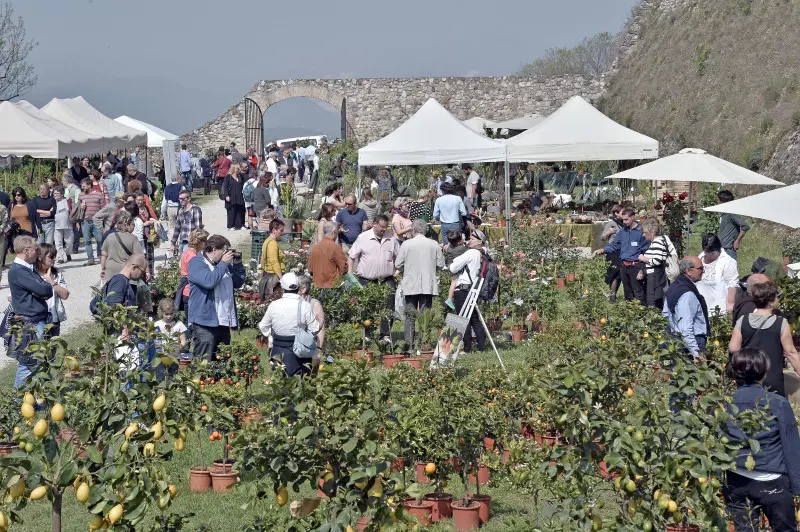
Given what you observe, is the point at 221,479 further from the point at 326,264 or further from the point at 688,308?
the point at 326,264

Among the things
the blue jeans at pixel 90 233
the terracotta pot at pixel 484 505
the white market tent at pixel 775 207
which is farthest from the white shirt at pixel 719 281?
the blue jeans at pixel 90 233

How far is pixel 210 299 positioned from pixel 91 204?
919 centimetres

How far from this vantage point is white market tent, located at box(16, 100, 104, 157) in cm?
2103

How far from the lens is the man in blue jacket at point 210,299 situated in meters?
8.72

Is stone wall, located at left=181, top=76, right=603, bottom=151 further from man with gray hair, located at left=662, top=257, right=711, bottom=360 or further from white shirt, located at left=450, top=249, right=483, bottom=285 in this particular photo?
man with gray hair, located at left=662, top=257, right=711, bottom=360

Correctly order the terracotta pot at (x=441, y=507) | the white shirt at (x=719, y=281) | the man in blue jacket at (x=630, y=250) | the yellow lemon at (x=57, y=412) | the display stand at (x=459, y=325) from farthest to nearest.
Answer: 1. the man in blue jacket at (x=630, y=250)
2. the white shirt at (x=719, y=281)
3. the display stand at (x=459, y=325)
4. the terracotta pot at (x=441, y=507)
5. the yellow lemon at (x=57, y=412)

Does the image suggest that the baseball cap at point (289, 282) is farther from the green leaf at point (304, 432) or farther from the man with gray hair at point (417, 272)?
the green leaf at point (304, 432)

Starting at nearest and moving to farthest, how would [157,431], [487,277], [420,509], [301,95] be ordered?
[157,431] → [420,509] → [487,277] → [301,95]

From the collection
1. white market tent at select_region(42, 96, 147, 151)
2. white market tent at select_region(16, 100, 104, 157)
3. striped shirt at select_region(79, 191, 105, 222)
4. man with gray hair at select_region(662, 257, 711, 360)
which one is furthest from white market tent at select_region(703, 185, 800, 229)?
white market tent at select_region(42, 96, 147, 151)

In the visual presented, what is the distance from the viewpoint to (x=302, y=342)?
8.09m

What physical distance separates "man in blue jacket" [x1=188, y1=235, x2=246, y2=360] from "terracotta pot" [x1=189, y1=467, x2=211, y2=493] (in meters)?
1.58

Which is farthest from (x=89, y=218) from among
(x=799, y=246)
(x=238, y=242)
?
(x=799, y=246)

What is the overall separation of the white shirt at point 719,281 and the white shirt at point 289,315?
403 centimetres

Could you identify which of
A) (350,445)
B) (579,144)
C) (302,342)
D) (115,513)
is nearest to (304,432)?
(350,445)
